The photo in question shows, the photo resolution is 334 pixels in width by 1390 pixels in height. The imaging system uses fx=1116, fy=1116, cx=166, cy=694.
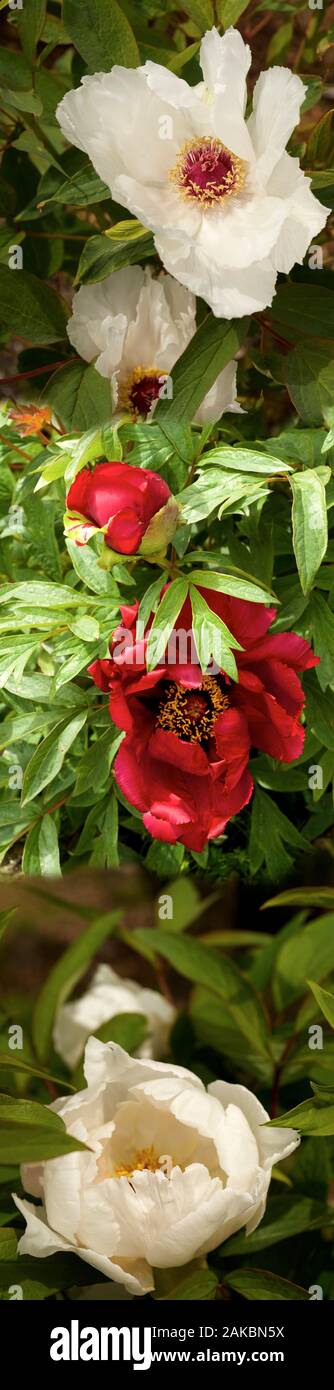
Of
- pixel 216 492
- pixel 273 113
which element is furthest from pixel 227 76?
pixel 216 492

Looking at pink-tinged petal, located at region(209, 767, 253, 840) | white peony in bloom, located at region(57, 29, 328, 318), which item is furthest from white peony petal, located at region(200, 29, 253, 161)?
pink-tinged petal, located at region(209, 767, 253, 840)

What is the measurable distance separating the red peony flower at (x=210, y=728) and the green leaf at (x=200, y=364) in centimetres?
6

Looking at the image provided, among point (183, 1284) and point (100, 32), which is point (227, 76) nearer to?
point (100, 32)

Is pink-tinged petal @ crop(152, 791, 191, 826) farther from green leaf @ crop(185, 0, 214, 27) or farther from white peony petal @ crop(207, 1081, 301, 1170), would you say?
green leaf @ crop(185, 0, 214, 27)

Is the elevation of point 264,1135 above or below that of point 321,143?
below

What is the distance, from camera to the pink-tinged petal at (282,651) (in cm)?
36

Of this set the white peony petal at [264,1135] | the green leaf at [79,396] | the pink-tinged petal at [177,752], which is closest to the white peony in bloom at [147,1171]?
the white peony petal at [264,1135]

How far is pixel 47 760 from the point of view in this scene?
387mm

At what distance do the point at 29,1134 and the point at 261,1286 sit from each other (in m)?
0.10

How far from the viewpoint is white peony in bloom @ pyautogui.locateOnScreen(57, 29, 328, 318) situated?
0.35 metres

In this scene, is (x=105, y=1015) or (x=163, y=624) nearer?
(x=163, y=624)
